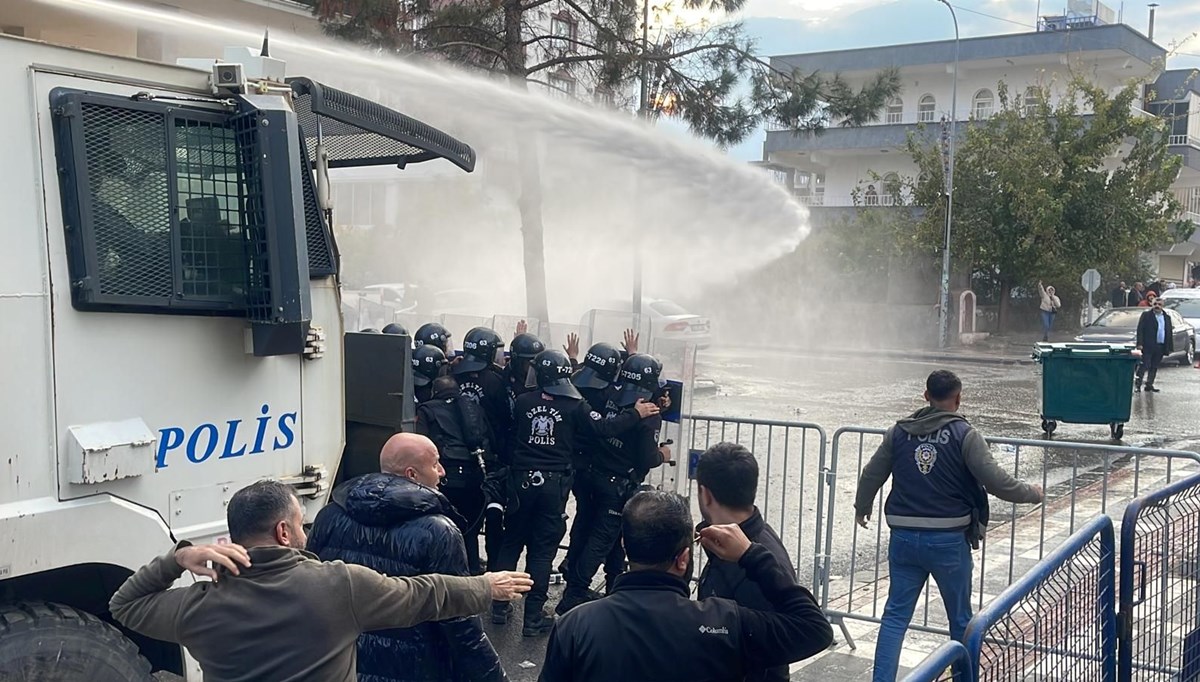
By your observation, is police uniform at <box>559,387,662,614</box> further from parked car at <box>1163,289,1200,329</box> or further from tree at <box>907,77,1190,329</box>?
tree at <box>907,77,1190,329</box>

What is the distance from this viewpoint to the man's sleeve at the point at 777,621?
2812mm

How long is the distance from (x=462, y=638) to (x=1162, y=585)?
9.94 feet

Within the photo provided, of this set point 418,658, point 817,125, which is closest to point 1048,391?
point 817,125

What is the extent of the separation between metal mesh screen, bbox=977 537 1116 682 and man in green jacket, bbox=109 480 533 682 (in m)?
1.67

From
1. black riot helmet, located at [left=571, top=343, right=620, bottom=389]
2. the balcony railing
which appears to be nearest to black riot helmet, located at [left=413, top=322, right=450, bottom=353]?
black riot helmet, located at [left=571, top=343, right=620, bottom=389]

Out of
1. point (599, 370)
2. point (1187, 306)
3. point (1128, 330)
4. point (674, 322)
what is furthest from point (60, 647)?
point (1187, 306)

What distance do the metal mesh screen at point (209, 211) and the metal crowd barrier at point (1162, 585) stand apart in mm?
3454

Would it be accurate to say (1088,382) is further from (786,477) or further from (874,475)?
(874,475)

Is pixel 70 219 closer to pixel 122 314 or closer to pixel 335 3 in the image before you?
pixel 122 314

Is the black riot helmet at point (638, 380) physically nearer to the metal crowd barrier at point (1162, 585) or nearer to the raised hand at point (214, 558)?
the metal crowd barrier at point (1162, 585)

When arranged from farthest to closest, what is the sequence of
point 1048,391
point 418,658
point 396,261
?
1. point 396,261
2. point 1048,391
3. point 418,658

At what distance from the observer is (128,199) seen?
3363 mm

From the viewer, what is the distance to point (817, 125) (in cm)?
1602

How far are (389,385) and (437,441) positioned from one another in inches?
73.6
